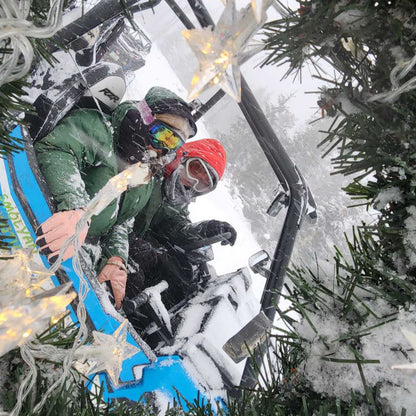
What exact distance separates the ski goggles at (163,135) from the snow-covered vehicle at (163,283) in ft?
1.09

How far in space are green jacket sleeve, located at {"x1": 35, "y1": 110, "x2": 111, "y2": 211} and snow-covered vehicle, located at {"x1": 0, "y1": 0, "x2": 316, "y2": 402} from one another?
6 centimetres

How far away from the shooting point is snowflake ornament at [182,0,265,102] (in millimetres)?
664

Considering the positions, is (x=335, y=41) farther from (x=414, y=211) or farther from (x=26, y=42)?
(x=26, y=42)

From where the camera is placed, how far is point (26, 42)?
1.80ft

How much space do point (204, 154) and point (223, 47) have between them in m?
2.55

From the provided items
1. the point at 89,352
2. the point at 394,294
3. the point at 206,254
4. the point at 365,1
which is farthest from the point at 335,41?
the point at 206,254

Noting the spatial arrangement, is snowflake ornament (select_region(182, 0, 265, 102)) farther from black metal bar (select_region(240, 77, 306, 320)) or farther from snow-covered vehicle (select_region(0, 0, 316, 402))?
black metal bar (select_region(240, 77, 306, 320))

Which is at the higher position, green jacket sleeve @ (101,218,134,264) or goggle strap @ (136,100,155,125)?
goggle strap @ (136,100,155,125)

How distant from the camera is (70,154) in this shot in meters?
2.12

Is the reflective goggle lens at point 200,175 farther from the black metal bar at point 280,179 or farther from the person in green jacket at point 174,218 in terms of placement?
the black metal bar at point 280,179

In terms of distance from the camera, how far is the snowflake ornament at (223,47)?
0.66 metres

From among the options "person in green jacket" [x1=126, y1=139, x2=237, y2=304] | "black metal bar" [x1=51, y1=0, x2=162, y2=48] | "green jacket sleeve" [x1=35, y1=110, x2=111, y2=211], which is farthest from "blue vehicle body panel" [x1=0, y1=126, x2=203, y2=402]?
"person in green jacket" [x1=126, y1=139, x2=237, y2=304]

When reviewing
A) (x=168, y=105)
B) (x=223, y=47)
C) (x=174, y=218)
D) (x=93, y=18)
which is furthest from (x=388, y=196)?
(x=174, y=218)

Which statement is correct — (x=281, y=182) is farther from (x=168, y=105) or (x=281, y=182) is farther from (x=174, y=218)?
(x=174, y=218)
